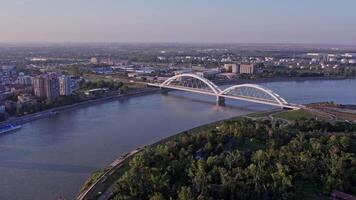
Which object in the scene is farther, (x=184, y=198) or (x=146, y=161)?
(x=146, y=161)

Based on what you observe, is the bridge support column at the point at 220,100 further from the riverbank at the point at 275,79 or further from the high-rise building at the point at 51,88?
the riverbank at the point at 275,79

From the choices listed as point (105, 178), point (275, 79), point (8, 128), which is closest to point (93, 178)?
point (105, 178)

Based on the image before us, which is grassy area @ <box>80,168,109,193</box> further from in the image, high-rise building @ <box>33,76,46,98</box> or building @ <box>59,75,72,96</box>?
building @ <box>59,75,72,96</box>

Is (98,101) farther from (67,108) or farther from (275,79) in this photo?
(275,79)

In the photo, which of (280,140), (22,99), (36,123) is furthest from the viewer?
(22,99)

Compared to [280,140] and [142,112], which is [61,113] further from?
[280,140]

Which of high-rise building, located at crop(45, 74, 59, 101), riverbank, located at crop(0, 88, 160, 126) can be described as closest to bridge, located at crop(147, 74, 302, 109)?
riverbank, located at crop(0, 88, 160, 126)

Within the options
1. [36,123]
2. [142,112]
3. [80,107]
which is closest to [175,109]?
[142,112]
